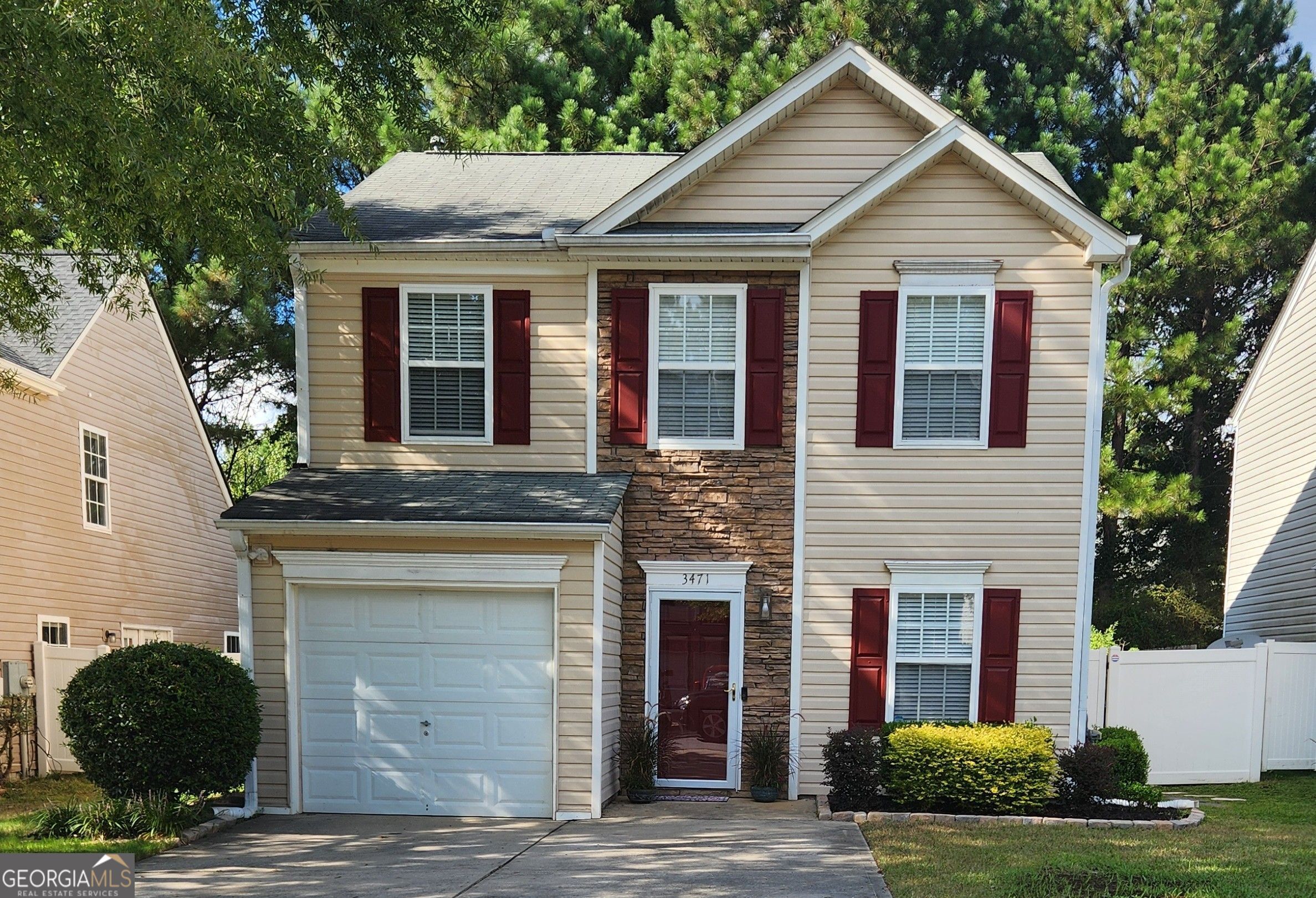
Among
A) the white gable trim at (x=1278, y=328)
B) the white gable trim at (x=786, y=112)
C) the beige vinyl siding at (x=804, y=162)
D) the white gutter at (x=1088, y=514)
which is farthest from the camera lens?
the white gable trim at (x=1278, y=328)

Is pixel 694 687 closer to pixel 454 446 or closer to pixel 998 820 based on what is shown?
pixel 998 820

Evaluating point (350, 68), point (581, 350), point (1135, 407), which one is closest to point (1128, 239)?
point (581, 350)

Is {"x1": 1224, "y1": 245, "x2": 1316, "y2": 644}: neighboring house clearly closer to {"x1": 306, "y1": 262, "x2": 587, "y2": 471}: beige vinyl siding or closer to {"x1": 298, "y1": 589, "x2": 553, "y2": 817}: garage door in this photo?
{"x1": 306, "y1": 262, "x2": 587, "y2": 471}: beige vinyl siding

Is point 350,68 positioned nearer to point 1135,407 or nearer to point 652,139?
point 652,139

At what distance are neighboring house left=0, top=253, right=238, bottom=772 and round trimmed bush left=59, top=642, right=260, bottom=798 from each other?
13.1 feet

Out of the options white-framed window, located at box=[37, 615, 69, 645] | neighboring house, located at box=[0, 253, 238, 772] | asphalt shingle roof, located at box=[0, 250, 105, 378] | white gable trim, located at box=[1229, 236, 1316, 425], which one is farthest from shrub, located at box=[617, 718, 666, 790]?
Answer: white gable trim, located at box=[1229, 236, 1316, 425]

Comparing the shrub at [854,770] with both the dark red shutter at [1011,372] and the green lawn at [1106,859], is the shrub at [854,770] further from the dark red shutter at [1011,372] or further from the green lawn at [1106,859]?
the dark red shutter at [1011,372]

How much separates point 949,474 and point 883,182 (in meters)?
3.10

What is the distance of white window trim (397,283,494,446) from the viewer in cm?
1205

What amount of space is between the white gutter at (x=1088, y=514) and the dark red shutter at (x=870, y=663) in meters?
1.93

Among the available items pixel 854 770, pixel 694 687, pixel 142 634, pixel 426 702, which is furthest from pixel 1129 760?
pixel 142 634

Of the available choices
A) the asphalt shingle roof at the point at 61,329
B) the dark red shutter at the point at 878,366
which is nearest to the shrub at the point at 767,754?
the dark red shutter at the point at 878,366

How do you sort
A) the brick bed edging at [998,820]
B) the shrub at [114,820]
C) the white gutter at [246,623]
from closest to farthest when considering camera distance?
the shrub at [114,820] → the brick bed edging at [998,820] → the white gutter at [246,623]

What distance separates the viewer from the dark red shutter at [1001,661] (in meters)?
11.5
